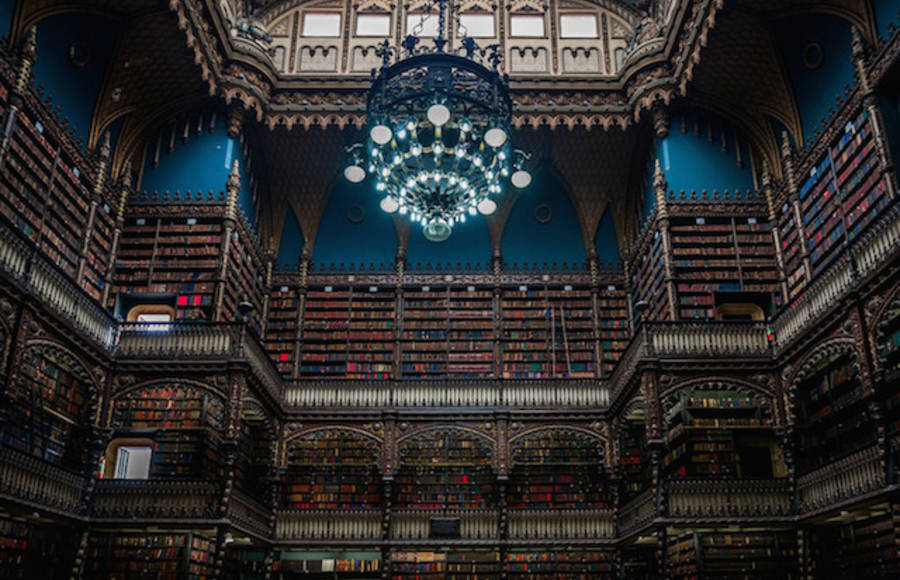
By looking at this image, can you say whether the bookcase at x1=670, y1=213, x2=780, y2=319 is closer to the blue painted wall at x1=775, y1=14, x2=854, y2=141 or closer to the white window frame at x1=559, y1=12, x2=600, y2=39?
the blue painted wall at x1=775, y1=14, x2=854, y2=141

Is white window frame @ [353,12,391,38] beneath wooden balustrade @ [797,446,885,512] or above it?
above

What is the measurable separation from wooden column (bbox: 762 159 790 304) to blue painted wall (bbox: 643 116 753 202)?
1.25 ft

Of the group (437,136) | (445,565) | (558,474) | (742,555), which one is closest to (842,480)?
(742,555)

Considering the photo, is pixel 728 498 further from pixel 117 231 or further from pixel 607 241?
pixel 117 231

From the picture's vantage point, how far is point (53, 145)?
10414mm

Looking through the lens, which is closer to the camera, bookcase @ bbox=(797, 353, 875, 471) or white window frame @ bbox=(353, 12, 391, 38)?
bookcase @ bbox=(797, 353, 875, 471)

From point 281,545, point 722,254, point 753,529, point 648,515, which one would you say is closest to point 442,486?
point 281,545

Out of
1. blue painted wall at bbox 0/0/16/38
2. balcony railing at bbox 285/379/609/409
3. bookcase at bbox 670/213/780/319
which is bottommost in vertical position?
balcony railing at bbox 285/379/609/409

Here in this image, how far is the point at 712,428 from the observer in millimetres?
11484

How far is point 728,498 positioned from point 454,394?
4852 mm

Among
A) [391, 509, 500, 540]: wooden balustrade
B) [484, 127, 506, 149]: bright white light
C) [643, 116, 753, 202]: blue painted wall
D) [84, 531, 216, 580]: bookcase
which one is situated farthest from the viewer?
[643, 116, 753, 202]: blue painted wall

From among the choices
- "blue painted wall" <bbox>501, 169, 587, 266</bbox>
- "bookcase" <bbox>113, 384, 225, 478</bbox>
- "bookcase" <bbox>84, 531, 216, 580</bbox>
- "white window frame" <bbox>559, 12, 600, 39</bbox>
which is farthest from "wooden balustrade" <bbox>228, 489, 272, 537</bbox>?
"white window frame" <bbox>559, 12, 600, 39</bbox>

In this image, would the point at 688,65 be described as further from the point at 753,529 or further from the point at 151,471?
the point at 151,471

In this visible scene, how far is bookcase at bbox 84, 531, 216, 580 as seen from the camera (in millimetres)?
10180
